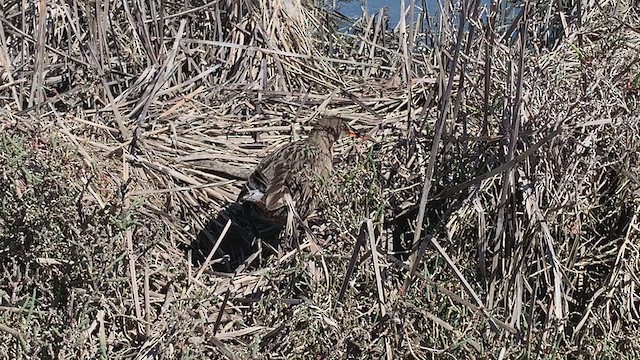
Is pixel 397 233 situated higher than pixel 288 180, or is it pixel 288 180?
pixel 288 180

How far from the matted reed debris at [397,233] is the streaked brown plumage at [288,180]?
0.10 metres

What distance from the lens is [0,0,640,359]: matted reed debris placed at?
12.3 ft

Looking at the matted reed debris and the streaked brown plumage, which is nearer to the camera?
the matted reed debris

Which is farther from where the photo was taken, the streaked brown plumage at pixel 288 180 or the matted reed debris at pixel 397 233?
the streaked brown plumage at pixel 288 180

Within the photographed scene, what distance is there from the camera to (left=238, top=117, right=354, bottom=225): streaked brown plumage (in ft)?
13.8

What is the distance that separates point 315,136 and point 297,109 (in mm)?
845

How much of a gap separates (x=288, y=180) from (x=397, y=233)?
0.54 metres

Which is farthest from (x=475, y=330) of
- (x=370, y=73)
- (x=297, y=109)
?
(x=370, y=73)

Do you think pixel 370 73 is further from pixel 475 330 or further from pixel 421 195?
pixel 475 330

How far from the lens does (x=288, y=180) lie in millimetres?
4254

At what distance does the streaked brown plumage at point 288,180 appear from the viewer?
13.8 feet

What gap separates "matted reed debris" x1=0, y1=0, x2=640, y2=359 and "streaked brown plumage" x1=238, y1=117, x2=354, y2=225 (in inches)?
4.0

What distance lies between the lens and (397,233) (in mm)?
4305

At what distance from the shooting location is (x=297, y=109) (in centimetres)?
553
